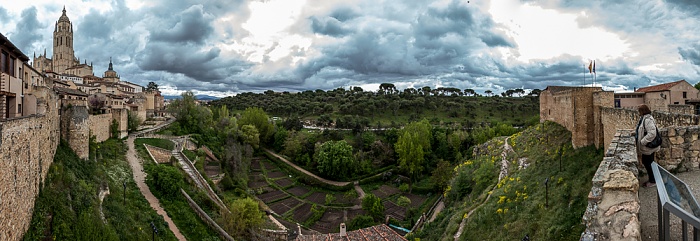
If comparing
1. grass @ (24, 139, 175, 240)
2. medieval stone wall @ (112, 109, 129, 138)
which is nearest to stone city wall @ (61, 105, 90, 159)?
grass @ (24, 139, 175, 240)

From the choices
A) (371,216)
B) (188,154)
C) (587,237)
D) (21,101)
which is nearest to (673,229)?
(587,237)

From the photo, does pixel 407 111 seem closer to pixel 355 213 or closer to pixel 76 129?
pixel 355 213

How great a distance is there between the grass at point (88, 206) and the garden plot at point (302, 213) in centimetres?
1309

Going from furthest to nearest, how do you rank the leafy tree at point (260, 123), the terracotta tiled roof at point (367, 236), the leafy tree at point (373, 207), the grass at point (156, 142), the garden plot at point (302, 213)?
the leafy tree at point (260, 123), the garden plot at point (302, 213), the leafy tree at point (373, 207), the grass at point (156, 142), the terracotta tiled roof at point (367, 236)

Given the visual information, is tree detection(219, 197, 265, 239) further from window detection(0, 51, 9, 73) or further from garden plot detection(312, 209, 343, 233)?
window detection(0, 51, 9, 73)

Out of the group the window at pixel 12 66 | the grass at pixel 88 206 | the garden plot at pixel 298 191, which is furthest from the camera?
the garden plot at pixel 298 191

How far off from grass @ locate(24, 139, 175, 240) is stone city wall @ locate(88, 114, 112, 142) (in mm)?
3546

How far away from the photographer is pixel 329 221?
29.9 m

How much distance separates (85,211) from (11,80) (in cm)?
684

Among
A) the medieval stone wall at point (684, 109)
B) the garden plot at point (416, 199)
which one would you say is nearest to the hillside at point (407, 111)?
the garden plot at point (416, 199)

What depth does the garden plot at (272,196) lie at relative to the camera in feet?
107

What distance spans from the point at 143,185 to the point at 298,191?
58.6ft

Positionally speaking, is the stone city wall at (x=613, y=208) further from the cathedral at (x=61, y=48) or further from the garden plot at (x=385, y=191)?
the cathedral at (x=61, y=48)

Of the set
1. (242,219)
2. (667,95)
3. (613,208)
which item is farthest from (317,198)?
(613,208)
